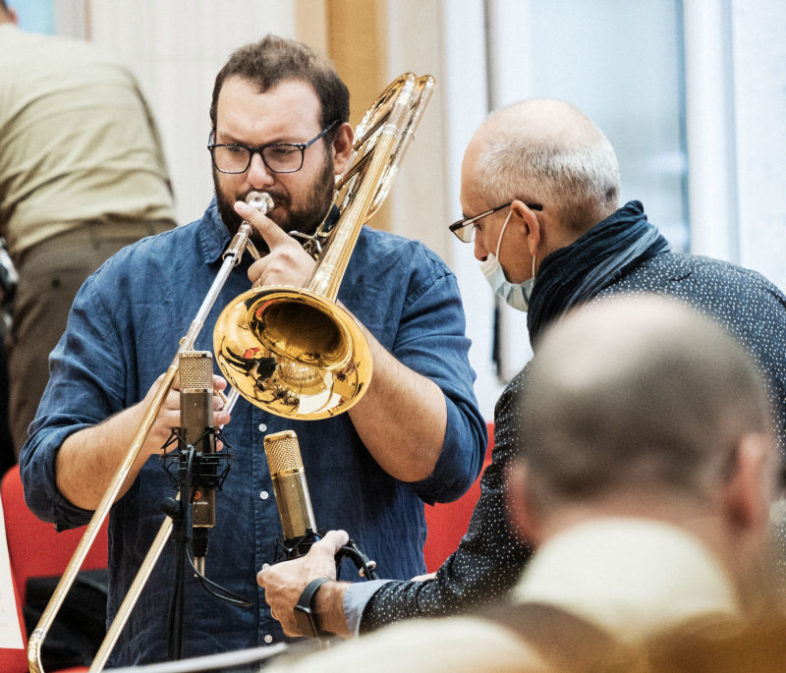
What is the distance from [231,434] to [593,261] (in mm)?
655

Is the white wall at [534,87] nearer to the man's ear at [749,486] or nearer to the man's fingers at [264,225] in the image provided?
the man's fingers at [264,225]

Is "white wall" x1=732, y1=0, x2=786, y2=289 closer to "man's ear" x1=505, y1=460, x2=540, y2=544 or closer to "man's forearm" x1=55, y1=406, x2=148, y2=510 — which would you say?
"man's forearm" x1=55, y1=406, x2=148, y2=510

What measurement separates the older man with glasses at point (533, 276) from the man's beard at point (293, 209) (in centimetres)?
26

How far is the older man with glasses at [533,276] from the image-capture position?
5.22 feet

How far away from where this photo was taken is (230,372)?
176 centimetres

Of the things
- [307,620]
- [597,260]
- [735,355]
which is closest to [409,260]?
[597,260]

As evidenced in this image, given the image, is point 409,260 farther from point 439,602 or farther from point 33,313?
point 33,313

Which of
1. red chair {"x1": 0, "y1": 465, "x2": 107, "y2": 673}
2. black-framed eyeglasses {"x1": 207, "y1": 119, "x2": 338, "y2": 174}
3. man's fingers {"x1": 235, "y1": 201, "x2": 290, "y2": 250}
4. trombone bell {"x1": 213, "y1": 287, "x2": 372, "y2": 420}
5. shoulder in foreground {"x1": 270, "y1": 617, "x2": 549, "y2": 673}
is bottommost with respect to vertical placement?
red chair {"x1": 0, "y1": 465, "x2": 107, "y2": 673}

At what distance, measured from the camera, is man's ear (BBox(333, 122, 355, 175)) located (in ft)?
6.90

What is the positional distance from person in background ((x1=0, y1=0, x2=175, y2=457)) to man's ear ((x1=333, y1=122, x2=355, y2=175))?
149 cm

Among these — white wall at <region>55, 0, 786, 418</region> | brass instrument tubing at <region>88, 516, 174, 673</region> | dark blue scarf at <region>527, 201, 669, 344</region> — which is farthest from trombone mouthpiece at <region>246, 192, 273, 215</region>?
white wall at <region>55, 0, 786, 418</region>

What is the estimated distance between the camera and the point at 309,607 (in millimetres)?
1641

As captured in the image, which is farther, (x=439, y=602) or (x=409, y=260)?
(x=409, y=260)

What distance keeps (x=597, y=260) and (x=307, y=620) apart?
72 cm
